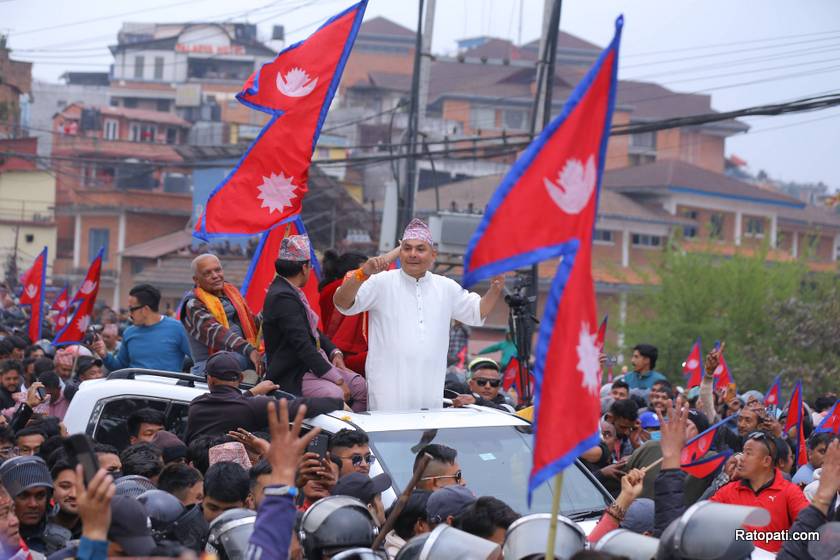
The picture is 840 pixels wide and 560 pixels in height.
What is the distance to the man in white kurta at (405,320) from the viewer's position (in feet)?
27.4

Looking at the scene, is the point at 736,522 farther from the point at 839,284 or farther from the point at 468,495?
the point at 839,284

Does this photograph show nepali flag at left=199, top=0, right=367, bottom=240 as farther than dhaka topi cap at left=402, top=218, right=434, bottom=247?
Yes

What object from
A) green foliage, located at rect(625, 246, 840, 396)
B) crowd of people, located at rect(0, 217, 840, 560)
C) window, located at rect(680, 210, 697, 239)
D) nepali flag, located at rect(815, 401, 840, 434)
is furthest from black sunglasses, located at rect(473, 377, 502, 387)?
window, located at rect(680, 210, 697, 239)

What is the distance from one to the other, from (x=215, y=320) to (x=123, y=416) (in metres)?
1.07

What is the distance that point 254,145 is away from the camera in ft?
33.3

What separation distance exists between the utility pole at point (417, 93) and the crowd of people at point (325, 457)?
10.6m

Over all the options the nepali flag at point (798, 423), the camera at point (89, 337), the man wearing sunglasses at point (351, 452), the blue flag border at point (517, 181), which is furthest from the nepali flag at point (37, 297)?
the blue flag border at point (517, 181)

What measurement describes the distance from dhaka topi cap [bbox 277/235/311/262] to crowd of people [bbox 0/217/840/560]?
10 millimetres

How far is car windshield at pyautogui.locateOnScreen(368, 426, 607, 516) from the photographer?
7.26 metres

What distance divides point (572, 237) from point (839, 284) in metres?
31.2

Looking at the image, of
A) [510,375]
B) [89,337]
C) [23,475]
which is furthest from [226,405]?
[510,375]

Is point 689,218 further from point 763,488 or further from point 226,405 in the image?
point 226,405

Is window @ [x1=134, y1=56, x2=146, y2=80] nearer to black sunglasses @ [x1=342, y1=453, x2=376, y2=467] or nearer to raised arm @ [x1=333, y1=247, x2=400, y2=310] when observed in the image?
raised arm @ [x1=333, y1=247, x2=400, y2=310]

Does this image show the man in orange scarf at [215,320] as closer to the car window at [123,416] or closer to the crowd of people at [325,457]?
the crowd of people at [325,457]
